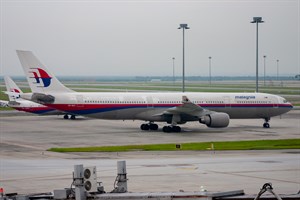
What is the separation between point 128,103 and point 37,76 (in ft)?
29.6

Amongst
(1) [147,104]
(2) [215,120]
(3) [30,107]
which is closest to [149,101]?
(1) [147,104]

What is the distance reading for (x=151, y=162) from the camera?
4056 cm

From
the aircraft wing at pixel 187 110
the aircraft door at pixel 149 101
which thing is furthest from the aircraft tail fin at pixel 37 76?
the aircraft wing at pixel 187 110

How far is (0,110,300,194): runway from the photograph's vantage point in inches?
1252

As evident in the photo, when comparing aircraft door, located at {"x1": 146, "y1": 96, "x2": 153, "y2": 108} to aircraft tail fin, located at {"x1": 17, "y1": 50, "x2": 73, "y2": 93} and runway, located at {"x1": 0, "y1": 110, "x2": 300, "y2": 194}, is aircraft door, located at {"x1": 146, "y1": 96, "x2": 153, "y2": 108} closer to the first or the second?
runway, located at {"x1": 0, "y1": 110, "x2": 300, "y2": 194}

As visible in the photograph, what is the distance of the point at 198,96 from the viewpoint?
70.4 metres

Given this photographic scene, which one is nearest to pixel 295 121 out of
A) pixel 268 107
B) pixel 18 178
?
pixel 268 107

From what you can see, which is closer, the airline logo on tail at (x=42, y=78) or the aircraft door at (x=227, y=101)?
the airline logo on tail at (x=42, y=78)

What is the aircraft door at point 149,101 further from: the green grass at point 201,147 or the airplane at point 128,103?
the green grass at point 201,147

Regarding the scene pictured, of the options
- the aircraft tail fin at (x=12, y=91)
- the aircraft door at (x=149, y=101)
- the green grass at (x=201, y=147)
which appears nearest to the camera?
the green grass at (x=201, y=147)

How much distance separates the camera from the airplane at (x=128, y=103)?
218 ft

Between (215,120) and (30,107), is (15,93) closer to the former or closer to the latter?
(30,107)

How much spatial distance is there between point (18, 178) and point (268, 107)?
4338 cm

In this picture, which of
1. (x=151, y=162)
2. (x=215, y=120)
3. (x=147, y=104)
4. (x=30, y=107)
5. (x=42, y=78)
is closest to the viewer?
(x=151, y=162)
